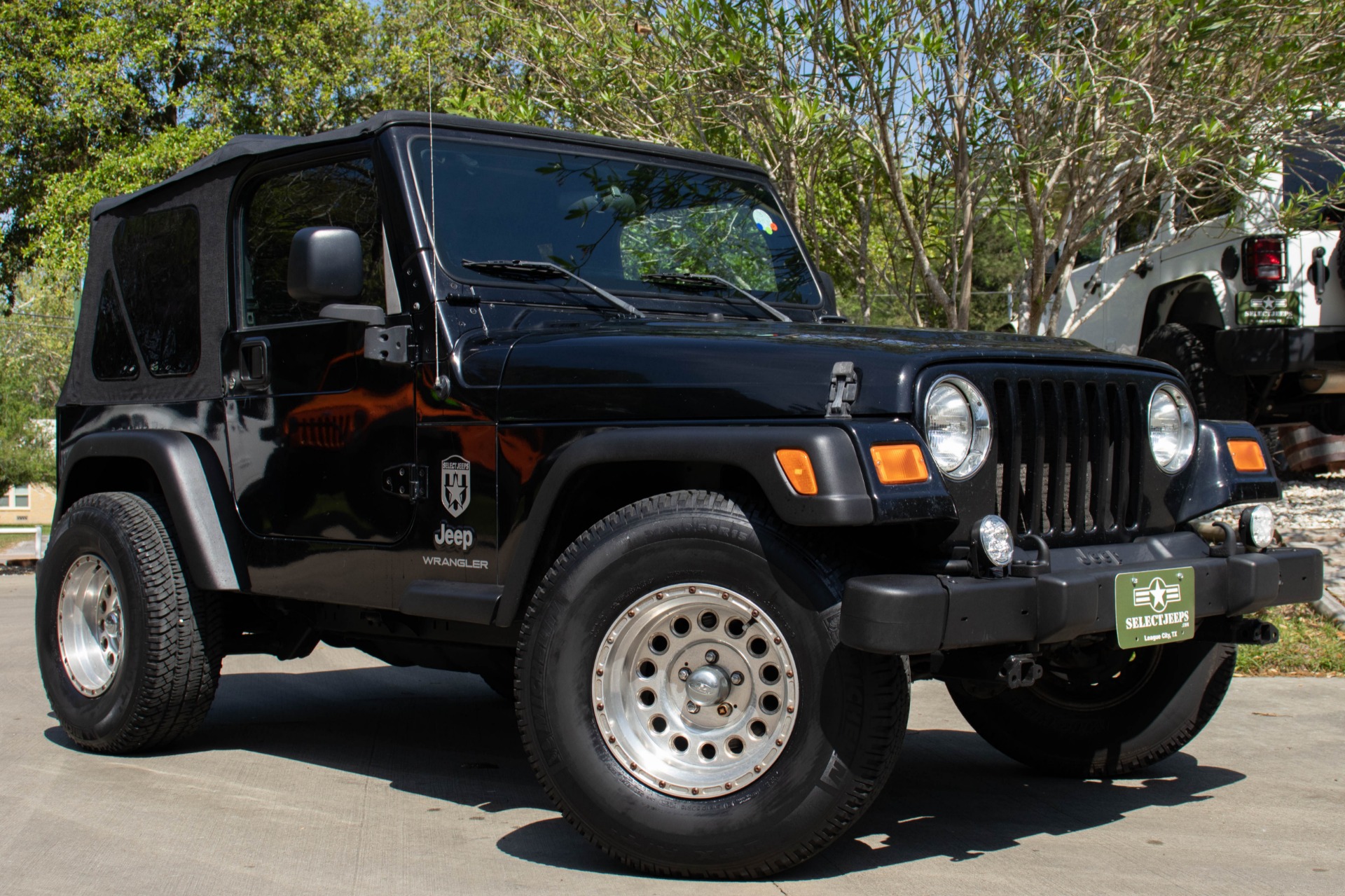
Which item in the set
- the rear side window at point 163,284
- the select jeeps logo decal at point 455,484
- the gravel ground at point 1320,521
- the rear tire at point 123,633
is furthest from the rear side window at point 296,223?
the gravel ground at point 1320,521

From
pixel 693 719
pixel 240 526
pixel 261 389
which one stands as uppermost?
pixel 261 389

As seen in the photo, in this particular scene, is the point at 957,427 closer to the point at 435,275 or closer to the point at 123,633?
the point at 435,275

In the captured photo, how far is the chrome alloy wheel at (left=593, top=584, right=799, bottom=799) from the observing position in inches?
133

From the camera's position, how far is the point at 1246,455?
4242mm

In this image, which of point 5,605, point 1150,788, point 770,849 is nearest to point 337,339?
point 770,849

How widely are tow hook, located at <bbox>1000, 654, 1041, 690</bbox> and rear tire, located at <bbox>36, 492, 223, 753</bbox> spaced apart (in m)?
2.97

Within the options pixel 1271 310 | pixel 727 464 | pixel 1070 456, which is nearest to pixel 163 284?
pixel 727 464

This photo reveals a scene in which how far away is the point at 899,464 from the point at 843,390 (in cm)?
24

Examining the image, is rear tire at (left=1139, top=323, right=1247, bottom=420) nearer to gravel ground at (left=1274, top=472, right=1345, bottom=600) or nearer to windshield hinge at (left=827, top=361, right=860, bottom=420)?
gravel ground at (left=1274, top=472, right=1345, bottom=600)

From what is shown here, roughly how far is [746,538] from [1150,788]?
2099 millimetres

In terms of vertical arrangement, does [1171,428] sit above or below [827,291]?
below

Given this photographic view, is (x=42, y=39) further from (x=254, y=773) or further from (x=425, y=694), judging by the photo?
(x=254, y=773)

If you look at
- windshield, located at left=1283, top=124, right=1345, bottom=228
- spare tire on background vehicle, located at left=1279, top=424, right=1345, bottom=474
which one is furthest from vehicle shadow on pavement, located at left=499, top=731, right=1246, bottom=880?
spare tire on background vehicle, located at left=1279, top=424, right=1345, bottom=474

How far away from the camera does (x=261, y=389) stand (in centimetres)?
470
